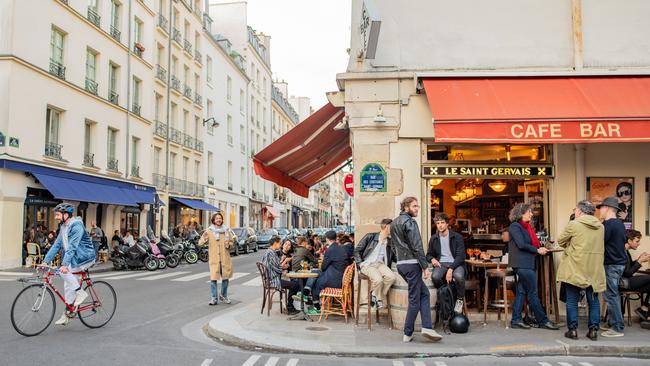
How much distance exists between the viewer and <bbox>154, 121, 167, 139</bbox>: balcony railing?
100 ft

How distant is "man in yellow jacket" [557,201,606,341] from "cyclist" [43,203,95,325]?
636cm

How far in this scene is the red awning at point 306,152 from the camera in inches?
390

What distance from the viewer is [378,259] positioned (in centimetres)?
791

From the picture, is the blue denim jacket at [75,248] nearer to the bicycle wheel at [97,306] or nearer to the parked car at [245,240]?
the bicycle wheel at [97,306]

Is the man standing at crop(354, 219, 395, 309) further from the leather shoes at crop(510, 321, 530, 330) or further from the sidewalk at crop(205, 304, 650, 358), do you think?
the leather shoes at crop(510, 321, 530, 330)

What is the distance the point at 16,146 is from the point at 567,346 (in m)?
18.0

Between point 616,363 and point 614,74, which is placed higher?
point 614,74

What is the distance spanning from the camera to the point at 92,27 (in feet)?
77.2

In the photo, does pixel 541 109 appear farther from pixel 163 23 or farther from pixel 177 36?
pixel 177 36

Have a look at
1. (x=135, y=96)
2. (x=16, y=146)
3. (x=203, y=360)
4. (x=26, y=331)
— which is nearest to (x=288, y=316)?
(x=203, y=360)

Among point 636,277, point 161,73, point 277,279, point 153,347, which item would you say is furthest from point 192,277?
point 161,73

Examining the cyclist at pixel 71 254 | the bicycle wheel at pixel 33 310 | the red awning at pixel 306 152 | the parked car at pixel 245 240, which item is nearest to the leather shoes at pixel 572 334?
the red awning at pixel 306 152

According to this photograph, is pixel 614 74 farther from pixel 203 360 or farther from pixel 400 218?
pixel 203 360

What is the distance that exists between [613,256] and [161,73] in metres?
27.8
